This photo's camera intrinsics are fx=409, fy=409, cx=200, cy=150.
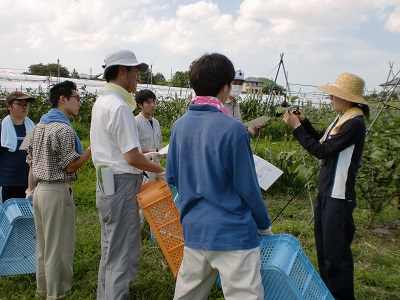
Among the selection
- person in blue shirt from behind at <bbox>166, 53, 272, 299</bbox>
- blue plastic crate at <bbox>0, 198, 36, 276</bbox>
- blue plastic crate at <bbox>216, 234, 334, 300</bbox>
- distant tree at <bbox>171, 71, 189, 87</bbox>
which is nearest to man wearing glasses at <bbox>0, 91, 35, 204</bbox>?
blue plastic crate at <bbox>0, 198, 36, 276</bbox>

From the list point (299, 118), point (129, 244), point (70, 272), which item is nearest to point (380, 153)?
point (299, 118)

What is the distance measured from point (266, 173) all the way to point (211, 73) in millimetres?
1403

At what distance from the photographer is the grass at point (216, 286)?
3262 millimetres

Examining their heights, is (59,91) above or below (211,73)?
below

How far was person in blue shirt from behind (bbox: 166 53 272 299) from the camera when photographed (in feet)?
6.11

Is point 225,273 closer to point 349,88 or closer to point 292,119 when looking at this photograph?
point 292,119

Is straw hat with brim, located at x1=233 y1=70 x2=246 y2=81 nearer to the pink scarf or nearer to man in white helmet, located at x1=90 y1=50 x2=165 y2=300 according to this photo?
man in white helmet, located at x1=90 y1=50 x2=165 y2=300

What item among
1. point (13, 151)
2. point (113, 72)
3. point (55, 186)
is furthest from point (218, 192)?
point (13, 151)

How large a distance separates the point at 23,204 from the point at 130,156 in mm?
1471

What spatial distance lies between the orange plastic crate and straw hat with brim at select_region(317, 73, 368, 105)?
1306 mm

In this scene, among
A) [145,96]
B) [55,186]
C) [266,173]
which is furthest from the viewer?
[145,96]

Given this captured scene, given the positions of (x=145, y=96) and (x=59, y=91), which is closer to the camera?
(x=59, y=91)

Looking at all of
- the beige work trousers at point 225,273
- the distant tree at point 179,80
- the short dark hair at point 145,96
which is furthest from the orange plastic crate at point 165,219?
the distant tree at point 179,80

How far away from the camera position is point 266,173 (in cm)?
314
